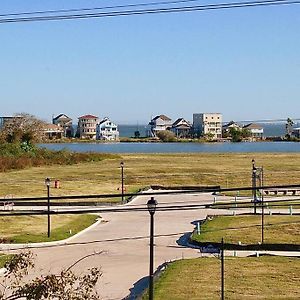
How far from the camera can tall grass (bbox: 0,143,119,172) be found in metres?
64.4

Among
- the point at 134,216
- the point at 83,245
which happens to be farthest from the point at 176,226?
the point at 83,245

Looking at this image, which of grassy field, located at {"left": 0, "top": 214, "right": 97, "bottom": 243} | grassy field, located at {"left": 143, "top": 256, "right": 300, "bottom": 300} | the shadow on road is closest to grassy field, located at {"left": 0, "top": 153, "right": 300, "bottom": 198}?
grassy field, located at {"left": 0, "top": 214, "right": 97, "bottom": 243}

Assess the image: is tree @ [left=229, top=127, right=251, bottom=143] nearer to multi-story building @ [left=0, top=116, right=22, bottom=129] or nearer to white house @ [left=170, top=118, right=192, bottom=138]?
white house @ [left=170, top=118, right=192, bottom=138]

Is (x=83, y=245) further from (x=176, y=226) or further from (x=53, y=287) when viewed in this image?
(x=53, y=287)

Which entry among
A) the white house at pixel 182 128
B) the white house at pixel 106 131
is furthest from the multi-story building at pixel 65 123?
the white house at pixel 182 128

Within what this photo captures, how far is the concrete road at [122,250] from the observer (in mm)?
19578

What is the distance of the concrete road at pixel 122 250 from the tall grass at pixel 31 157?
31594mm

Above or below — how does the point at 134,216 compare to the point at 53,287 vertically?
below

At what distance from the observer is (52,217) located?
1280 inches

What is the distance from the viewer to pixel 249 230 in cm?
2759

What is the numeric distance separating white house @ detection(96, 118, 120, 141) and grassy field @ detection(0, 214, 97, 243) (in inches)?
5390

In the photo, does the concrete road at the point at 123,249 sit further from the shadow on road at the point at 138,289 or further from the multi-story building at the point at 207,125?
the multi-story building at the point at 207,125

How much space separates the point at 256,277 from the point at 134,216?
15.2 meters

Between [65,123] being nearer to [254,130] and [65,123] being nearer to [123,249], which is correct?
[254,130]
